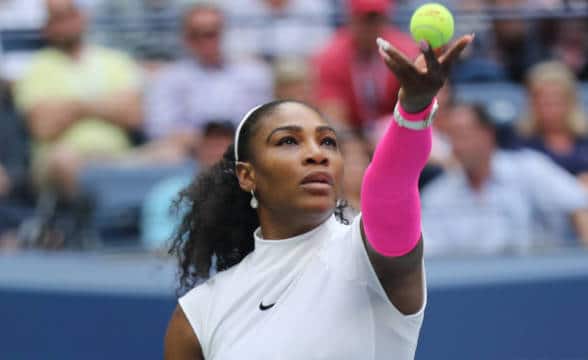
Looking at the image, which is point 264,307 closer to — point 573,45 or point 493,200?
point 493,200

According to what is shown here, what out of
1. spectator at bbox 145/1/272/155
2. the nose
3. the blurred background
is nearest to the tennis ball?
the nose

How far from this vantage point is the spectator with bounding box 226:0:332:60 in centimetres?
587

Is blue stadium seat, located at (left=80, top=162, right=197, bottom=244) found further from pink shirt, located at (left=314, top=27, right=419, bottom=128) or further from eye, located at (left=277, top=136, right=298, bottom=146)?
eye, located at (left=277, top=136, right=298, bottom=146)

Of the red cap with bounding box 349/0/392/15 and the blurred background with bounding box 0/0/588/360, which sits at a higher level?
the red cap with bounding box 349/0/392/15

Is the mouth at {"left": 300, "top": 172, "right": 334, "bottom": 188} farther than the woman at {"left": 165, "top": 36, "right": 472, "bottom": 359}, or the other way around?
the mouth at {"left": 300, "top": 172, "right": 334, "bottom": 188}

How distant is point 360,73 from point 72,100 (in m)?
1.41

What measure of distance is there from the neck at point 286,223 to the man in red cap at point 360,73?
8.67 feet

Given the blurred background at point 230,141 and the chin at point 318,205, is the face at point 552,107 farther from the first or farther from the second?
the chin at point 318,205

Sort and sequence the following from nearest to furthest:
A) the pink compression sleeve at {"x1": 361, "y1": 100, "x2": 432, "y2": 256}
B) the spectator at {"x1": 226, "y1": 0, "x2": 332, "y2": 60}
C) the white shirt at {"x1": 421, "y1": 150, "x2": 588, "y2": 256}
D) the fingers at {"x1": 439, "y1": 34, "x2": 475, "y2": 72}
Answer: the fingers at {"x1": 439, "y1": 34, "x2": 475, "y2": 72}, the pink compression sleeve at {"x1": 361, "y1": 100, "x2": 432, "y2": 256}, the white shirt at {"x1": 421, "y1": 150, "x2": 588, "y2": 256}, the spectator at {"x1": 226, "y1": 0, "x2": 332, "y2": 60}

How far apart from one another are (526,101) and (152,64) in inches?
75.1

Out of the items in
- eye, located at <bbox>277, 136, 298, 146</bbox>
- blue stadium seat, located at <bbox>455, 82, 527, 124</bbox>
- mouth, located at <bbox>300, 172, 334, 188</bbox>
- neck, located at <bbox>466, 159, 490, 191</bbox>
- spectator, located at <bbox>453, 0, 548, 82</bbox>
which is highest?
eye, located at <bbox>277, 136, 298, 146</bbox>

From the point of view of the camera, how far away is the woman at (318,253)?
221cm

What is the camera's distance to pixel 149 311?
4.32 m

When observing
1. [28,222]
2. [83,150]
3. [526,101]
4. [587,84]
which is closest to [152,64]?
[83,150]
